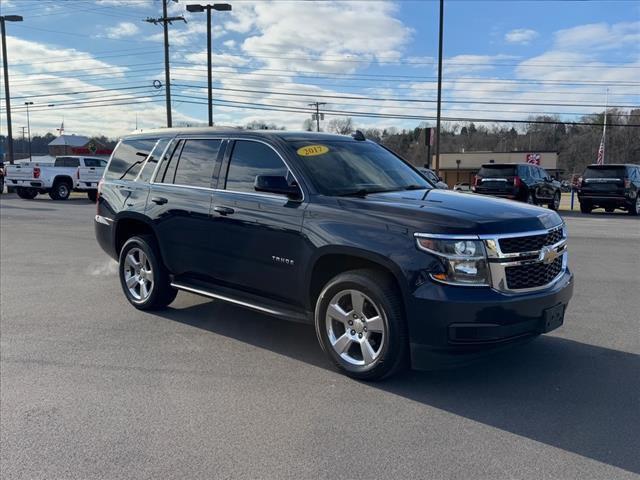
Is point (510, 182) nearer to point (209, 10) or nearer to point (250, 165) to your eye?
point (250, 165)

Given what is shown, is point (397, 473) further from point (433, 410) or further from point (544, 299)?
point (544, 299)

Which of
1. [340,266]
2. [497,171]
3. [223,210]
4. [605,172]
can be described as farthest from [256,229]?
[605,172]

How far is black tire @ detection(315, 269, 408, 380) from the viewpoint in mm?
4004

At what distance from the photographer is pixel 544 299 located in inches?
158

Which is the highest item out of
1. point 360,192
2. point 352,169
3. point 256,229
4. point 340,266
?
point 352,169

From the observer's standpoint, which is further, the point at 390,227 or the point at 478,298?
the point at 390,227

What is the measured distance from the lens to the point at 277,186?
15.0ft

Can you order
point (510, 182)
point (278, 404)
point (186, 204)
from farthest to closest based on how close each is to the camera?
point (510, 182) < point (186, 204) < point (278, 404)

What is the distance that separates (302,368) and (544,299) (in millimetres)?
1934

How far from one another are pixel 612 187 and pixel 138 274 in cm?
1854

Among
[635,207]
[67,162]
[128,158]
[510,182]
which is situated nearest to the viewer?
[128,158]

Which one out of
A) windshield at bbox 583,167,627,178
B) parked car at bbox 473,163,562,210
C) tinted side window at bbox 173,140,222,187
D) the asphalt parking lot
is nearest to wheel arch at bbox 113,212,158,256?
tinted side window at bbox 173,140,222,187

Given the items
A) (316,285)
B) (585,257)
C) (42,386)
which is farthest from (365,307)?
(585,257)

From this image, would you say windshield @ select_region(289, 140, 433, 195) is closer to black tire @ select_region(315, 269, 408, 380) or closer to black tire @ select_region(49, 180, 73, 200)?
black tire @ select_region(315, 269, 408, 380)
